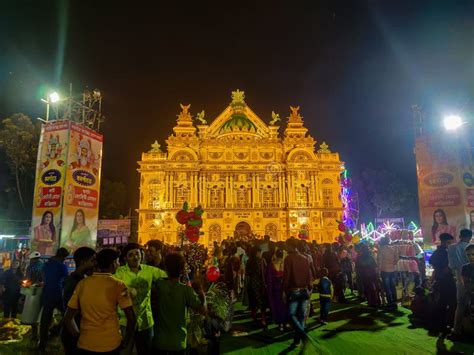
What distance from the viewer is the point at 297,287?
6.50 m

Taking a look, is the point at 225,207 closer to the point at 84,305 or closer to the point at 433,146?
the point at 433,146

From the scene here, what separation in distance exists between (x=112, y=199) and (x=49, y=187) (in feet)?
103

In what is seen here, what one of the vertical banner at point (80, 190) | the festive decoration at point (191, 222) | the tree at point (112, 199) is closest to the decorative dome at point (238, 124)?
the tree at point (112, 199)

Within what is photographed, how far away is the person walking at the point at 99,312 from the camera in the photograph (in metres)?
3.19

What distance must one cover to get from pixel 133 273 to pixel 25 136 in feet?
94.6

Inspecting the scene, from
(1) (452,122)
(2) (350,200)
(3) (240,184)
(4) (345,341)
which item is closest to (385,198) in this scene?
(2) (350,200)

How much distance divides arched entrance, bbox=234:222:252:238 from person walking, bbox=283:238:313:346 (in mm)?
27725

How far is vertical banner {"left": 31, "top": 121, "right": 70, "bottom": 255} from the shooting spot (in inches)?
500

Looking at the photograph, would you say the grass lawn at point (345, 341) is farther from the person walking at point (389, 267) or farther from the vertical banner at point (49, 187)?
the vertical banner at point (49, 187)

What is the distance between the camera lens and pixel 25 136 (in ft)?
91.0

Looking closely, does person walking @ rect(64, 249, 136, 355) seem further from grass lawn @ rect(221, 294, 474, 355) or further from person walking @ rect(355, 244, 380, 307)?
person walking @ rect(355, 244, 380, 307)

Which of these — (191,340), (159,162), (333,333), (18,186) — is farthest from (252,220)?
(191,340)

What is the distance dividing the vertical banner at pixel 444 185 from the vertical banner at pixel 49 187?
45.3ft

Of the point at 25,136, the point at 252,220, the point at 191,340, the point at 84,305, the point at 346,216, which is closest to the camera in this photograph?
the point at 84,305
